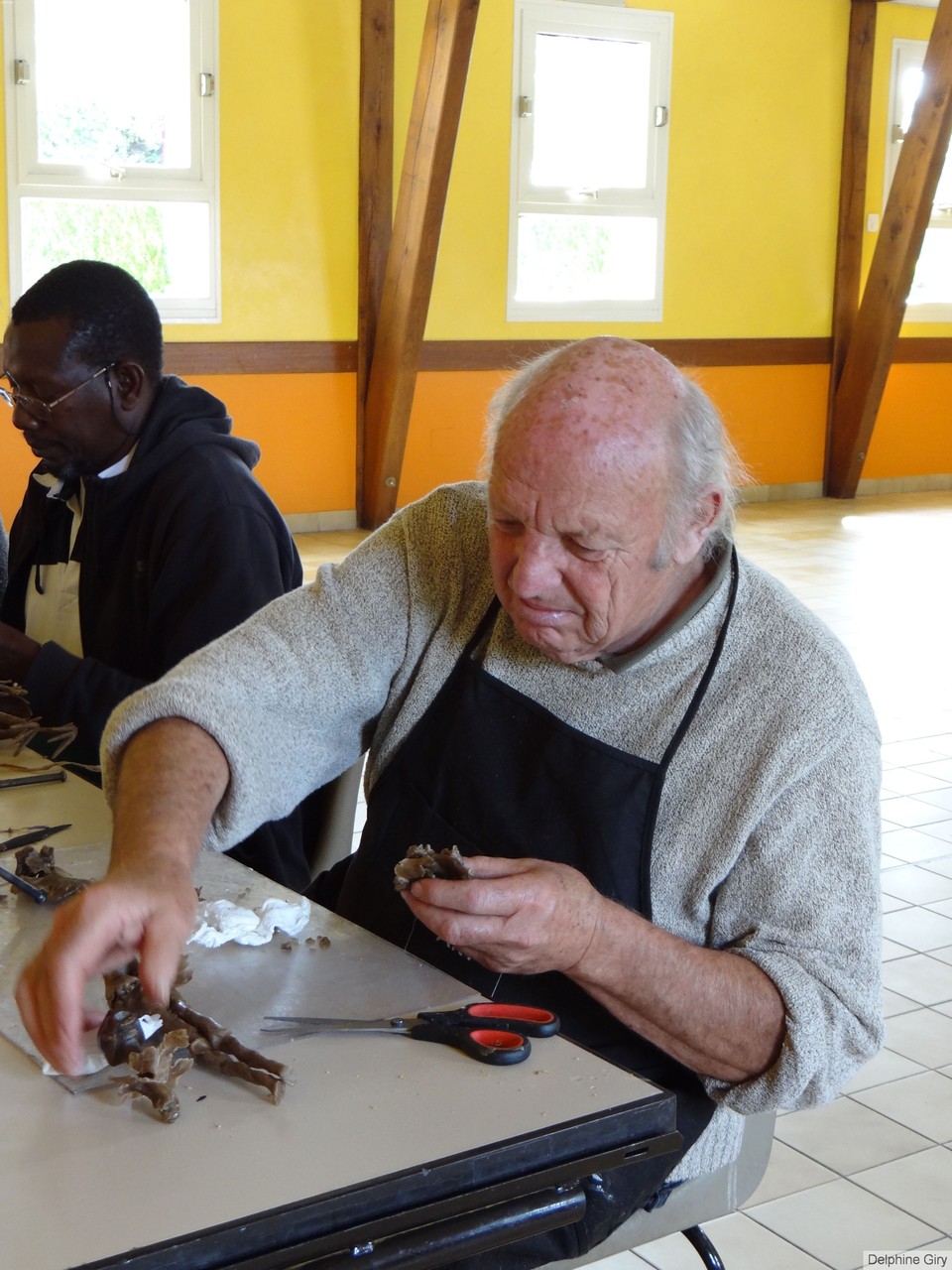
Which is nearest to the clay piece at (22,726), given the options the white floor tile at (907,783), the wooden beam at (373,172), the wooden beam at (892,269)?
the white floor tile at (907,783)

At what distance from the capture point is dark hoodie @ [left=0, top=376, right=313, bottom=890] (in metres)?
2.34

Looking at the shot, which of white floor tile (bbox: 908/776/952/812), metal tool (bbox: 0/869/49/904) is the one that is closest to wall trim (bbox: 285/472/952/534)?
white floor tile (bbox: 908/776/952/812)

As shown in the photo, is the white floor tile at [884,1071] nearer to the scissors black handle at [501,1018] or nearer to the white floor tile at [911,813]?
the white floor tile at [911,813]

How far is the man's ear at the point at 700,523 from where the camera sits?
1575 mm

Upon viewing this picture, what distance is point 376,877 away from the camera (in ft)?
5.70

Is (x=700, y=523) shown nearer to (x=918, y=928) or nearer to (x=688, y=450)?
(x=688, y=450)

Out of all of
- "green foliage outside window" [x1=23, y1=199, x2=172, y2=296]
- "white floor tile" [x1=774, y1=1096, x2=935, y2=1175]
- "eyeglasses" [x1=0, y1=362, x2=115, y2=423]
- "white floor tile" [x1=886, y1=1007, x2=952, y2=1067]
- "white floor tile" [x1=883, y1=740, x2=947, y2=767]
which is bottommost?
"white floor tile" [x1=774, y1=1096, x2=935, y2=1175]

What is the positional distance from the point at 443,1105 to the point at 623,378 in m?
0.75

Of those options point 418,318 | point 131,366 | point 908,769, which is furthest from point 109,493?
point 418,318

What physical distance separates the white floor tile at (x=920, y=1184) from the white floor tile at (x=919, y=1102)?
2.9 inches

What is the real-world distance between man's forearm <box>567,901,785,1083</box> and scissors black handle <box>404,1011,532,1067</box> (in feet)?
0.50

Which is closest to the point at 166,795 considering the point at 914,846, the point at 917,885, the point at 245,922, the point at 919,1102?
the point at 245,922

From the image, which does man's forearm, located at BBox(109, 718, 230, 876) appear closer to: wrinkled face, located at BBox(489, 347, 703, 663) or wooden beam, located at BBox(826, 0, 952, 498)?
wrinkled face, located at BBox(489, 347, 703, 663)

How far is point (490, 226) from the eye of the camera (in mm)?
9008
